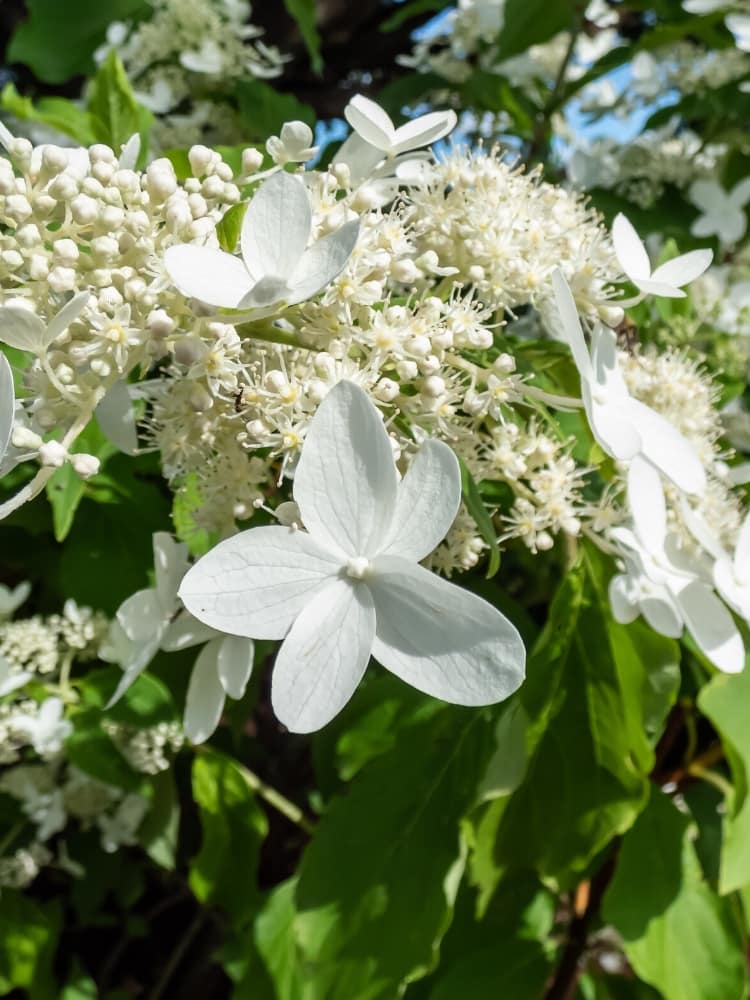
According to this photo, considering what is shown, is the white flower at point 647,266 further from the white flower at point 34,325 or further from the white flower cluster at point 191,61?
the white flower cluster at point 191,61

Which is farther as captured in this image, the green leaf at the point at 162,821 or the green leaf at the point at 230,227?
the green leaf at the point at 162,821

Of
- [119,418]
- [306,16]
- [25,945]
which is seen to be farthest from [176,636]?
[306,16]

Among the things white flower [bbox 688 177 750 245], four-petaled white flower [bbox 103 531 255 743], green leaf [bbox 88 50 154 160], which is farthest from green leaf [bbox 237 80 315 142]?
four-petaled white flower [bbox 103 531 255 743]

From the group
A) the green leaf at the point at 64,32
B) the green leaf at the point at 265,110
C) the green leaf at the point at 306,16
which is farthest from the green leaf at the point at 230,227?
the green leaf at the point at 64,32

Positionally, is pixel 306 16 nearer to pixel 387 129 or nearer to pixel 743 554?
pixel 387 129

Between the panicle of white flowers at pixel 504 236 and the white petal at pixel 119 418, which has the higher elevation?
the panicle of white flowers at pixel 504 236

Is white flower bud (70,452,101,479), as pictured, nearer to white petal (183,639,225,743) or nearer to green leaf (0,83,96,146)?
white petal (183,639,225,743)
